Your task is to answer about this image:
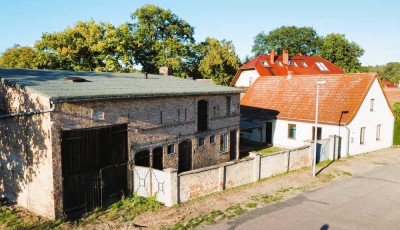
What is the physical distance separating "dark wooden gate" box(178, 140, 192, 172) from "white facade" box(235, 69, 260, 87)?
30.2 metres

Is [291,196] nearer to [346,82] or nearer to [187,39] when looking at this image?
[346,82]

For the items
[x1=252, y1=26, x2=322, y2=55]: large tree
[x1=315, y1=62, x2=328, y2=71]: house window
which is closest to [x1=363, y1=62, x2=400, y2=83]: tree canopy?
[x1=252, y1=26, x2=322, y2=55]: large tree

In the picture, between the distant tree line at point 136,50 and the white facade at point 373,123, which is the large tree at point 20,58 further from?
the white facade at point 373,123

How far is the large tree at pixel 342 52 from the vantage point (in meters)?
76.4

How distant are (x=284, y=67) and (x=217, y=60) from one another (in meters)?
18.1

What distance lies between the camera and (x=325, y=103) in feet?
90.8

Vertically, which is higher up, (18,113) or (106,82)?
(106,82)

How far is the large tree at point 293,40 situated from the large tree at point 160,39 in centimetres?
4492

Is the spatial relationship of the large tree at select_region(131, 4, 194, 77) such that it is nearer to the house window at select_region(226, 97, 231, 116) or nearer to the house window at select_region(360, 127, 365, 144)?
the house window at select_region(226, 97, 231, 116)

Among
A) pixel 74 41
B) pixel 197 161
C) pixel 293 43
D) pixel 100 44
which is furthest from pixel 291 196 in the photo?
pixel 293 43

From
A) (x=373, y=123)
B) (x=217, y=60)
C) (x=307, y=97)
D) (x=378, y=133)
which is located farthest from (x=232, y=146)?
(x=217, y=60)

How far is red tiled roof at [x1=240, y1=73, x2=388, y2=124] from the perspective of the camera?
26.2 meters

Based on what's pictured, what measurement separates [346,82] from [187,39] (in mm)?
24911

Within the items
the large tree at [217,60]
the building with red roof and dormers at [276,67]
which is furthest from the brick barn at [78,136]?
the building with red roof and dormers at [276,67]
